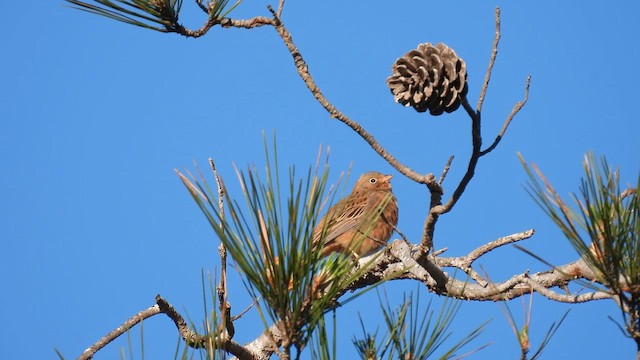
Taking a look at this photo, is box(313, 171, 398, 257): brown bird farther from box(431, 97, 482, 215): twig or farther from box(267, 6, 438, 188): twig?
box(431, 97, 482, 215): twig

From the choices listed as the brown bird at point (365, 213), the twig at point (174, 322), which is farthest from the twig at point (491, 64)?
the brown bird at point (365, 213)

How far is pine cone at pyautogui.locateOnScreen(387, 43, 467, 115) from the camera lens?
3217 millimetres

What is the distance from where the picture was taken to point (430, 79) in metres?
3.27

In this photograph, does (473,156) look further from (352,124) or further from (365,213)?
(365,213)

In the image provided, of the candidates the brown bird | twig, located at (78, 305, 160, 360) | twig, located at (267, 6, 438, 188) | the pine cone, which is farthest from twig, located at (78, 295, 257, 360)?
the brown bird

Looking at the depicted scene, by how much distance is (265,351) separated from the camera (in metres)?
4.71

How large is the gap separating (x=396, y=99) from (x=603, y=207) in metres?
0.85

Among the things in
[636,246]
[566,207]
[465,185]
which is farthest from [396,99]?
[636,246]

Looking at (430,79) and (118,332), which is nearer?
(430,79)

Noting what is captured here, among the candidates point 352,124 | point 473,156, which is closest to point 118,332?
point 352,124

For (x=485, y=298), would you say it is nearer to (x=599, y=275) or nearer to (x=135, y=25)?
(x=599, y=275)

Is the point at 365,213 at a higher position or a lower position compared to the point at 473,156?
higher

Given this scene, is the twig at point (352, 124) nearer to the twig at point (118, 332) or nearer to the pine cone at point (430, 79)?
the pine cone at point (430, 79)

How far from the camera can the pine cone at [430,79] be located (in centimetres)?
322
